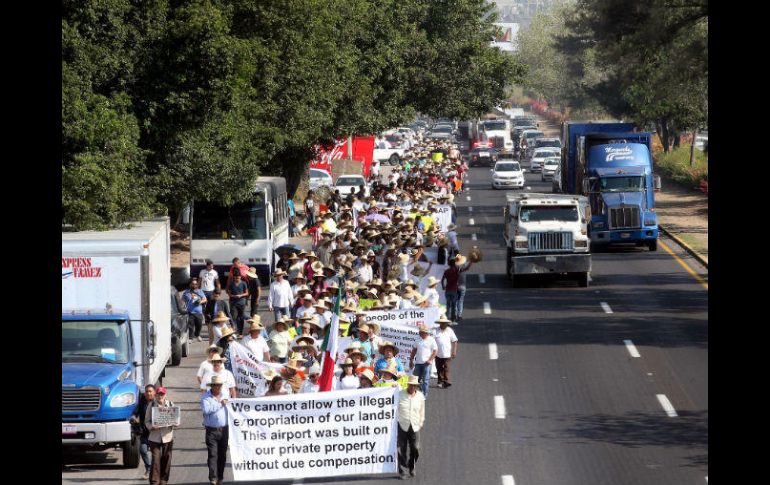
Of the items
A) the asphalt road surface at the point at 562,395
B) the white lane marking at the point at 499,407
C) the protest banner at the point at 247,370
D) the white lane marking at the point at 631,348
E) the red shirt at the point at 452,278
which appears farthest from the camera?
the red shirt at the point at 452,278

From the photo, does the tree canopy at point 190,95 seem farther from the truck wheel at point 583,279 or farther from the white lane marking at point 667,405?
the white lane marking at point 667,405

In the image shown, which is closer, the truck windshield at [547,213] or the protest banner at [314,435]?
the protest banner at [314,435]

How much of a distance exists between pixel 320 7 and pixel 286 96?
3.72 m

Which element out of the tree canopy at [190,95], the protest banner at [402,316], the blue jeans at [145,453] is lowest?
the blue jeans at [145,453]

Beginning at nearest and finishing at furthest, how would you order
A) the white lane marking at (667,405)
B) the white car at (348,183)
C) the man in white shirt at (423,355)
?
the white lane marking at (667,405)
the man in white shirt at (423,355)
the white car at (348,183)

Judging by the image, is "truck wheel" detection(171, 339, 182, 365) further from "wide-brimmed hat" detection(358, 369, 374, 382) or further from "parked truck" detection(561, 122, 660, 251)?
"parked truck" detection(561, 122, 660, 251)

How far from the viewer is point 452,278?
3284 centimetres

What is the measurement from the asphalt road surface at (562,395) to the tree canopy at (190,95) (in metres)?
4.49

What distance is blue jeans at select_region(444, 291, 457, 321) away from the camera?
33.3m

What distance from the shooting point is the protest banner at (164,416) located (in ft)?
63.8

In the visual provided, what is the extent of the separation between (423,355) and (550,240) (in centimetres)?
1514

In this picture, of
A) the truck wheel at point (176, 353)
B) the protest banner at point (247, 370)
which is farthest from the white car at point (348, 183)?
the protest banner at point (247, 370)

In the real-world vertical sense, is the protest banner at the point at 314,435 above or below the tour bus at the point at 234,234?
below
